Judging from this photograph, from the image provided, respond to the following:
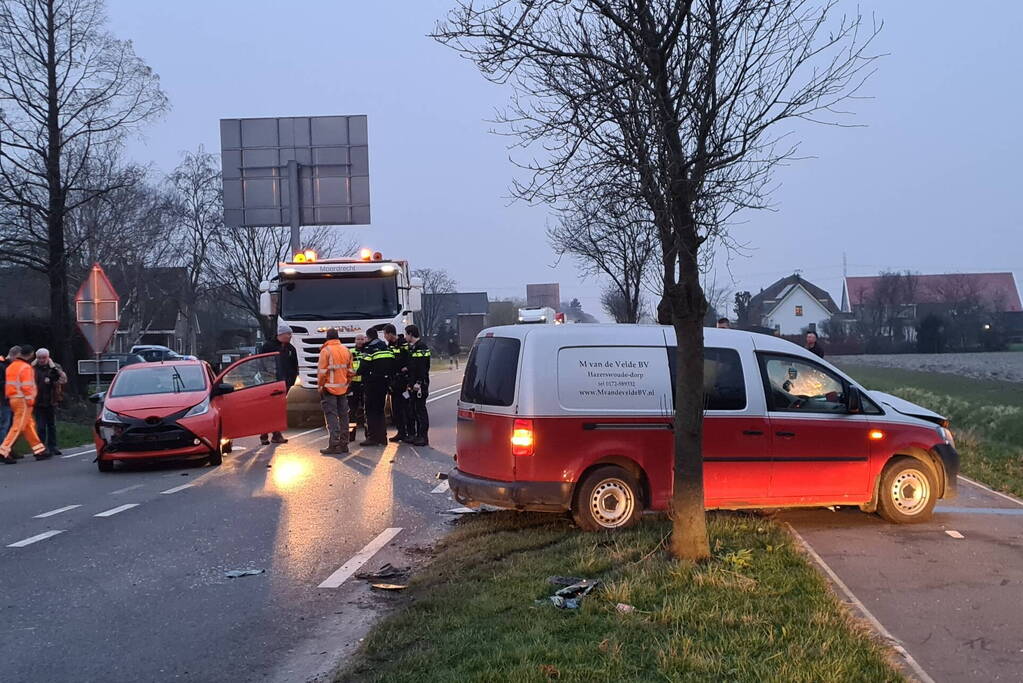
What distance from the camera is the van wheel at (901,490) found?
859cm

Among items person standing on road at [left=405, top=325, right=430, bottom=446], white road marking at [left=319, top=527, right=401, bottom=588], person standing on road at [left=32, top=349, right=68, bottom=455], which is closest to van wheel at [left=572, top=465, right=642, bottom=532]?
white road marking at [left=319, top=527, right=401, bottom=588]

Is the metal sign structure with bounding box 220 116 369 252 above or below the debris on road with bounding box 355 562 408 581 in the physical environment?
above

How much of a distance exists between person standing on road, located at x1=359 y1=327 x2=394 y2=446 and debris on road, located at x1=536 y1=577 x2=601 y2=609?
884cm

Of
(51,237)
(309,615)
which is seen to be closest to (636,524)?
(309,615)

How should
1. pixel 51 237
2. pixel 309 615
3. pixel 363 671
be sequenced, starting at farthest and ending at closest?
1. pixel 51 237
2. pixel 309 615
3. pixel 363 671

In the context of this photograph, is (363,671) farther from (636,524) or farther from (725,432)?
(725,432)

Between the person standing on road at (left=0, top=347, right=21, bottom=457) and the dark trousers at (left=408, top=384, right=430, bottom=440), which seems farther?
the person standing on road at (left=0, top=347, right=21, bottom=457)

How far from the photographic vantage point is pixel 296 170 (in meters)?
26.2

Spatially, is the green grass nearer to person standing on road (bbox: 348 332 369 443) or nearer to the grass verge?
the grass verge

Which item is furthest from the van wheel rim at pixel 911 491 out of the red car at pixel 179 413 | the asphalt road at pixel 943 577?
the red car at pixel 179 413

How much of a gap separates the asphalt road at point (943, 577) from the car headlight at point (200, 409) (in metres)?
8.27

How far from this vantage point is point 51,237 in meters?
22.5

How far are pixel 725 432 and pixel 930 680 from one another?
379cm

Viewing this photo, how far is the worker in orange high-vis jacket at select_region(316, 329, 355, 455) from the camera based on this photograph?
14156 millimetres
